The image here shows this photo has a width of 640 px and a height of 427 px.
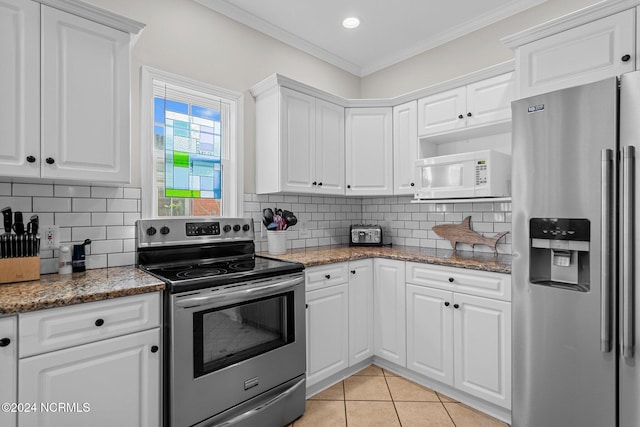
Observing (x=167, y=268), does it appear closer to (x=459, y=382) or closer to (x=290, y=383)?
(x=290, y=383)

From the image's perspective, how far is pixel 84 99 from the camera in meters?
1.73

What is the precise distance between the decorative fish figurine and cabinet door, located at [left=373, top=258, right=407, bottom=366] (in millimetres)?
668

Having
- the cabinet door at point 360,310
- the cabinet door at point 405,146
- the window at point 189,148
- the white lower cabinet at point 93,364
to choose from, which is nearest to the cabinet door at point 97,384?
the white lower cabinet at point 93,364

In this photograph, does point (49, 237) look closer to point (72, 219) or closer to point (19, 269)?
point (72, 219)

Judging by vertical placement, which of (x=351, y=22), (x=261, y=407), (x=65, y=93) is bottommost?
(x=261, y=407)

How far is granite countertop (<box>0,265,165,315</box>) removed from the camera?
4.27 ft

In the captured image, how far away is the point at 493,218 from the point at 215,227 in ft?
7.02

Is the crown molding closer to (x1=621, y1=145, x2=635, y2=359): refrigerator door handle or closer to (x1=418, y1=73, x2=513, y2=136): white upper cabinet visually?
(x1=418, y1=73, x2=513, y2=136): white upper cabinet

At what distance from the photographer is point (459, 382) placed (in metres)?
2.27

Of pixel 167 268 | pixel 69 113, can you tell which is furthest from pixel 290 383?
pixel 69 113

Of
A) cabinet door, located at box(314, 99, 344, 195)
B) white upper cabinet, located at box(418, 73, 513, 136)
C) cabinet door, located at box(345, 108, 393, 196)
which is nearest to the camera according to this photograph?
white upper cabinet, located at box(418, 73, 513, 136)

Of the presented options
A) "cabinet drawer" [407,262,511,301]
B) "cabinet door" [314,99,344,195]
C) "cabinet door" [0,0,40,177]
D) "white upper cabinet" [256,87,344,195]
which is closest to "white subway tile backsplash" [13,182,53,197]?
"cabinet door" [0,0,40,177]

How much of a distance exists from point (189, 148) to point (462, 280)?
6.97ft

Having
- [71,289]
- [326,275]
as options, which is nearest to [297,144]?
[326,275]
